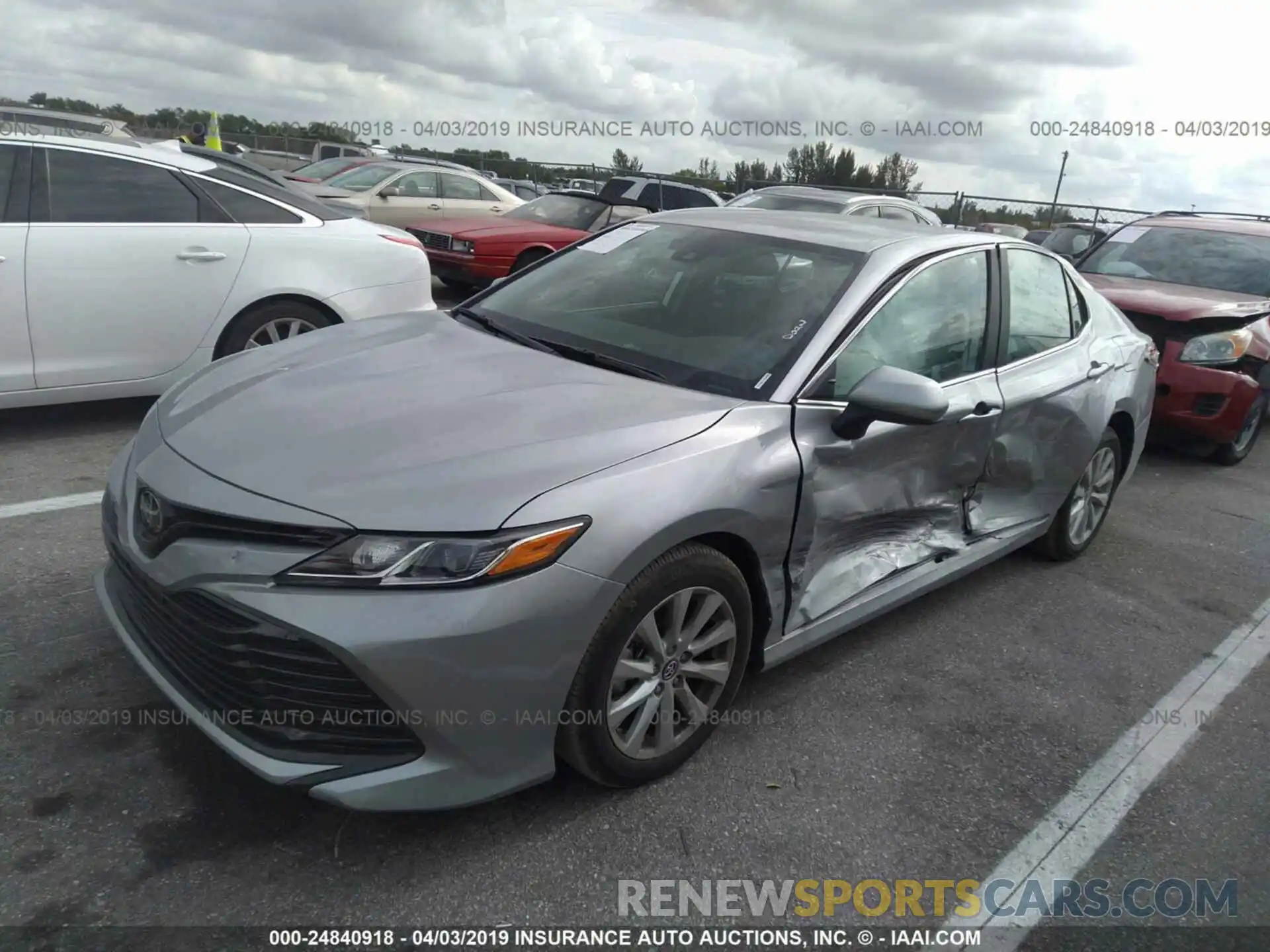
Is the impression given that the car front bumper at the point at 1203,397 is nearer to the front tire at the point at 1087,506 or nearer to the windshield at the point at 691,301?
the front tire at the point at 1087,506

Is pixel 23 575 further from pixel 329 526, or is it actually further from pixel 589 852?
pixel 589 852

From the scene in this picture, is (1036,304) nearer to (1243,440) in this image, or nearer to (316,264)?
(316,264)

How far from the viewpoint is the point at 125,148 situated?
5125 millimetres

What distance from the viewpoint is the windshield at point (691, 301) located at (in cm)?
309

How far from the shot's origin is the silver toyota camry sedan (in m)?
2.19

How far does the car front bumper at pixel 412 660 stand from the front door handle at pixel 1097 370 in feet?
9.90

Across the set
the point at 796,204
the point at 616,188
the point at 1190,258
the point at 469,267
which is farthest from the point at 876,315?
the point at 616,188

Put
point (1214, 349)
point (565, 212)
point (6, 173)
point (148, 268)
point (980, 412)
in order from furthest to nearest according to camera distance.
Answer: point (565, 212) → point (1214, 349) → point (148, 268) → point (6, 173) → point (980, 412)

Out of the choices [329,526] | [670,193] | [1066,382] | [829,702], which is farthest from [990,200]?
[329,526]

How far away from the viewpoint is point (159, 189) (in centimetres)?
518

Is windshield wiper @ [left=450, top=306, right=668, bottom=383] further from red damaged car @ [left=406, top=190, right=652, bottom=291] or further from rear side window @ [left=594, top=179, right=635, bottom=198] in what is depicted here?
rear side window @ [left=594, top=179, right=635, bottom=198]

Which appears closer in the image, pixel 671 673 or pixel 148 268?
pixel 671 673

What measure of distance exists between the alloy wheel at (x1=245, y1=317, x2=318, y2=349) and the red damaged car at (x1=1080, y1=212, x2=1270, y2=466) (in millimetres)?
5572

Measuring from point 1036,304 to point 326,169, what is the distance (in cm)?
1413
